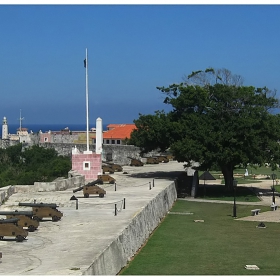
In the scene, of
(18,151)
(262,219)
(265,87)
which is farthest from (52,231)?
(18,151)

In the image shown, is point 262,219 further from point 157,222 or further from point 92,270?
point 92,270

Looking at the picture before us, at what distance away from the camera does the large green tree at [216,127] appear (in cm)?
3484

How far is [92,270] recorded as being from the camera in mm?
13680

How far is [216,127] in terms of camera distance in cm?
3600

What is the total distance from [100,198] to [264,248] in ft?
29.0

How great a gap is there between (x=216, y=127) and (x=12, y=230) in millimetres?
20642

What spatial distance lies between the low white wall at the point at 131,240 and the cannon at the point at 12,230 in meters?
2.31

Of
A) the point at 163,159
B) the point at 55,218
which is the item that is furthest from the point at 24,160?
the point at 55,218

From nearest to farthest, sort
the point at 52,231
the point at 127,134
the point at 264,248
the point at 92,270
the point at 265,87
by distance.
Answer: the point at 92,270 < the point at 52,231 < the point at 264,248 < the point at 265,87 < the point at 127,134

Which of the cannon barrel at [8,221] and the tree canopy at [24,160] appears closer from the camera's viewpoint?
the cannon barrel at [8,221]

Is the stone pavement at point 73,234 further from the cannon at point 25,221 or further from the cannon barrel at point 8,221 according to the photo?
the cannon barrel at point 8,221

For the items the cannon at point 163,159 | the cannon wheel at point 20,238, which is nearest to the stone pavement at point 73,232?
the cannon wheel at point 20,238

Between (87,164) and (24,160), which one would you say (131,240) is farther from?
(24,160)

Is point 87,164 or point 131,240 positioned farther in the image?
point 87,164
